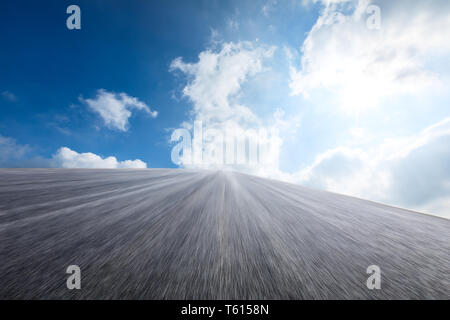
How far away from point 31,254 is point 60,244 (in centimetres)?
9

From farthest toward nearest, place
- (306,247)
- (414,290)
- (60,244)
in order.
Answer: (306,247) → (60,244) → (414,290)

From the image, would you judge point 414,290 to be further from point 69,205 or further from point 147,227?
point 69,205

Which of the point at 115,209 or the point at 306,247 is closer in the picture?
the point at 306,247

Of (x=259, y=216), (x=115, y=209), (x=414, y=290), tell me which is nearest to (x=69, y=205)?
(x=115, y=209)

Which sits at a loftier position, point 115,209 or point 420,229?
point 115,209

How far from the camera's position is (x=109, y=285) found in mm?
481

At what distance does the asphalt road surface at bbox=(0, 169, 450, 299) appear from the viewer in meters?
0.49

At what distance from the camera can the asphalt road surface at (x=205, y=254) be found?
494mm

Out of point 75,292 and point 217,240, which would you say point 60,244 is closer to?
point 75,292

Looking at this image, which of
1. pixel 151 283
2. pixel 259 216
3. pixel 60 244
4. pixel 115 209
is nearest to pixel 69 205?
pixel 115 209

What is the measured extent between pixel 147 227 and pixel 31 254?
42 centimetres

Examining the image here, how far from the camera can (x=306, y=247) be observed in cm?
81

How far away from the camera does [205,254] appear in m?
0.68
